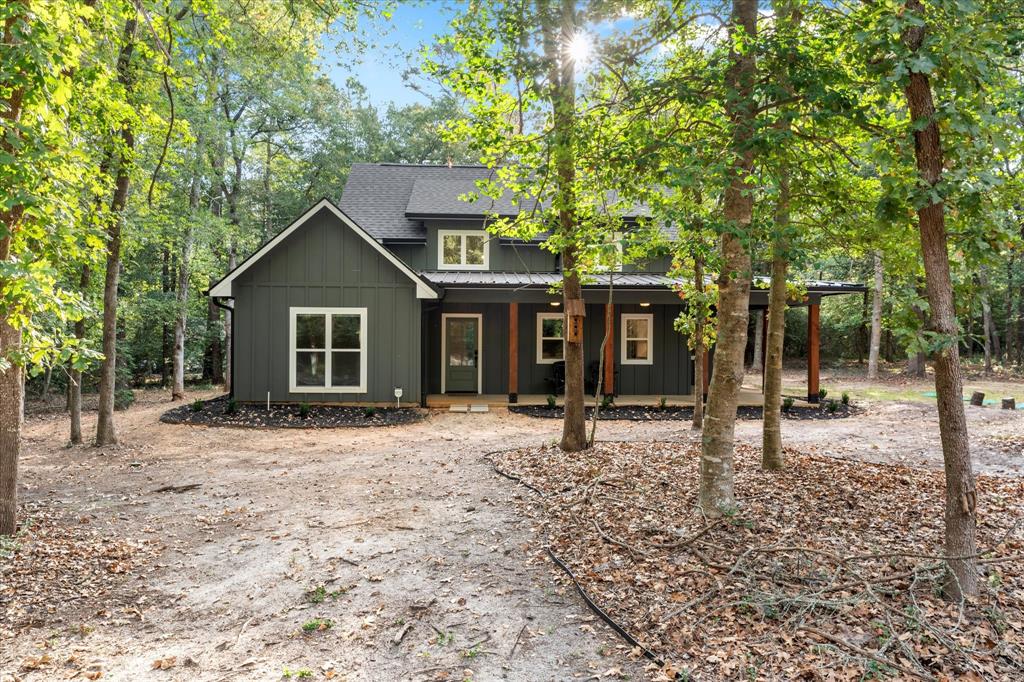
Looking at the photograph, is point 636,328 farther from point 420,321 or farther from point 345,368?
point 345,368

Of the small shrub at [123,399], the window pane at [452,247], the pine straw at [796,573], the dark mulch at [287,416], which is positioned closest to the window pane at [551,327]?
the window pane at [452,247]

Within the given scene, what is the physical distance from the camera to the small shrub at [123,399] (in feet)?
44.7

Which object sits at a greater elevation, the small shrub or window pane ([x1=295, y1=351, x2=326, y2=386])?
window pane ([x1=295, y1=351, x2=326, y2=386])

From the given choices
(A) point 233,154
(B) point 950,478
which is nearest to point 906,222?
(B) point 950,478

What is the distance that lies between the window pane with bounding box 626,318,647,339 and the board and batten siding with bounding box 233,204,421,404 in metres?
5.78

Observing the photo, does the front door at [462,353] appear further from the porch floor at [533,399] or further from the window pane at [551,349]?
the window pane at [551,349]

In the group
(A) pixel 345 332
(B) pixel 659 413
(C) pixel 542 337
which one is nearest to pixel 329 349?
(A) pixel 345 332

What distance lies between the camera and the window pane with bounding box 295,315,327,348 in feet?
41.3

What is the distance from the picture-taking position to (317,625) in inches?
144

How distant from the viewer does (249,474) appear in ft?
24.2

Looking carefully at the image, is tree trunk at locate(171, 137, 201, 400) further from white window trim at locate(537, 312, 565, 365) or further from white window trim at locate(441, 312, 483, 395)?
white window trim at locate(537, 312, 565, 365)

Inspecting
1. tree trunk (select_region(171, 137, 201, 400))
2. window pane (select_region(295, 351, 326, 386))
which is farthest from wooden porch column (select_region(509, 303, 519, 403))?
tree trunk (select_region(171, 137, 201, 400))

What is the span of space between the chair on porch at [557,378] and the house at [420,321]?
0.18 ft

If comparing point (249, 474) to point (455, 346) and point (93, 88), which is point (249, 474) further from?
point (455, 346)
